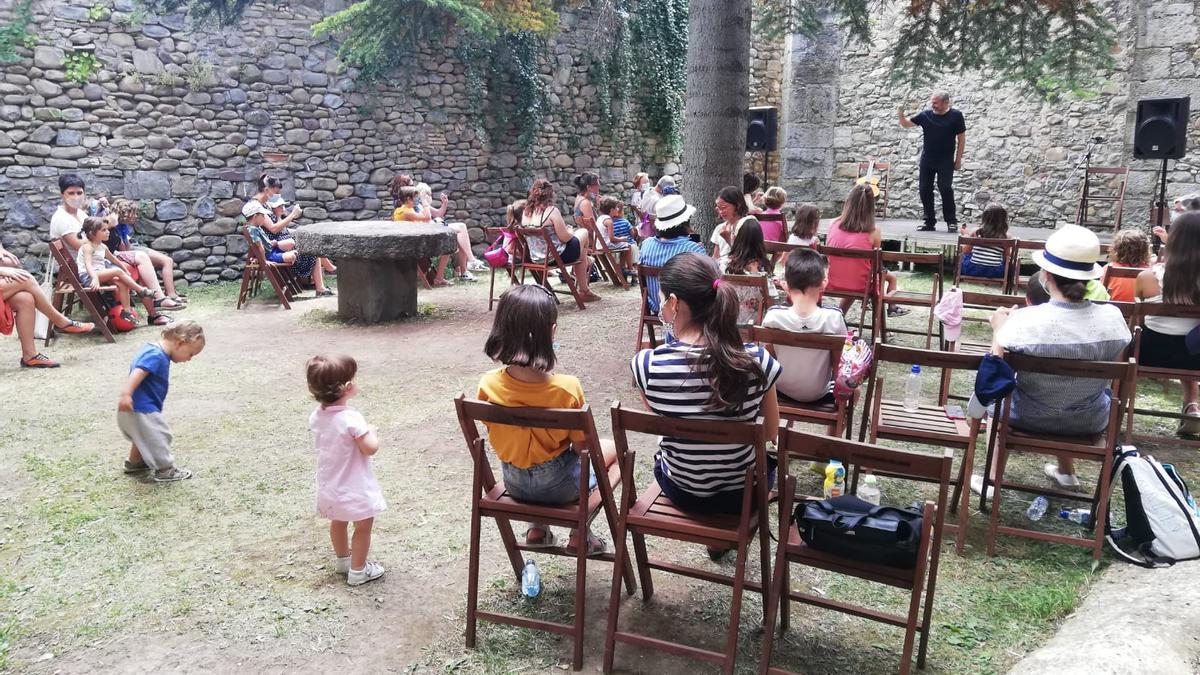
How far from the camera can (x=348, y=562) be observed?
3283 mm

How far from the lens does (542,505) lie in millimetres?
2875

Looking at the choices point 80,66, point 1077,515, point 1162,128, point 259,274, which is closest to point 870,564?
point 1077,515

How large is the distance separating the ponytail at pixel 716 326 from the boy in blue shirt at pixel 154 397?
2.46 meters

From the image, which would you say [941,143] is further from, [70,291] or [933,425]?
[70,291]

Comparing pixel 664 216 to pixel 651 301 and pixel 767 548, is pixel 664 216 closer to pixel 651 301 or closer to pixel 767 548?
pixel 651 301

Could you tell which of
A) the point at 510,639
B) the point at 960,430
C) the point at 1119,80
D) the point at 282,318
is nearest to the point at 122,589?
the point at 510,639

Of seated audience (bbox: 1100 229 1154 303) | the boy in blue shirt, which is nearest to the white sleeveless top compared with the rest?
seated audience (bbox: 1100 229 1154 303)

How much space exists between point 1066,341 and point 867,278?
281cm

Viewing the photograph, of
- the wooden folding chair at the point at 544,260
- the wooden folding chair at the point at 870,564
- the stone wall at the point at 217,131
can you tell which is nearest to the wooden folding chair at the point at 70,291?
the stone wall at the point at 217,131

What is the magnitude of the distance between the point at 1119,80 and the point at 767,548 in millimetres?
12296

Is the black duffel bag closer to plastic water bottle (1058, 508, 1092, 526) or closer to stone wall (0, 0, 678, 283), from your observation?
plastic water bottle (1058, 508, 1092, 526)

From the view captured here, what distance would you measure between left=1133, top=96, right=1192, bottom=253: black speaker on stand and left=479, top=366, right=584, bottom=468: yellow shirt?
934 centimetres

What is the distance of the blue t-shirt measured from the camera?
4078mm

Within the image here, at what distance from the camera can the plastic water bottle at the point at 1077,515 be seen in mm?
3670
